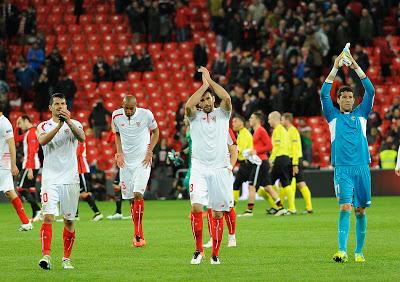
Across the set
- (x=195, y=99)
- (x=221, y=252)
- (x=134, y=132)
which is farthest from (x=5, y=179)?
(x=195, y=99)

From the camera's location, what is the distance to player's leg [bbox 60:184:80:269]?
13719mm

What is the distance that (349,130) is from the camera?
14125 mm

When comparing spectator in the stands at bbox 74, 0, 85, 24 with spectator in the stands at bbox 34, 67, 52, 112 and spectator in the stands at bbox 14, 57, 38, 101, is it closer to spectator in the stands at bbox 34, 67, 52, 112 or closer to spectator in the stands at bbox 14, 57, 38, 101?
spectator in the stands at bbox 14, 57, 38, 101

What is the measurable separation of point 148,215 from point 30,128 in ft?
13.3

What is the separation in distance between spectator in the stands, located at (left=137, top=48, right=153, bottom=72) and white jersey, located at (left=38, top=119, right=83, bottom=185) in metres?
25.6

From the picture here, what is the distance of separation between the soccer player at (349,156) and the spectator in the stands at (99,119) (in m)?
23.2

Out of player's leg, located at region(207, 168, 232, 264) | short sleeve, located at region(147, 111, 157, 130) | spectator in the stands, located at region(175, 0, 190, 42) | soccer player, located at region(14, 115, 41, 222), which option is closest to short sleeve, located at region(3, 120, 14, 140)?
soccer player, located at region(14, 115, 41, 222)

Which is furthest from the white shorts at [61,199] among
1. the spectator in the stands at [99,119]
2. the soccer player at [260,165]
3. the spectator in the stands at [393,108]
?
the spectator in the stands at [99,119]

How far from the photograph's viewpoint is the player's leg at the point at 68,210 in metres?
13.7

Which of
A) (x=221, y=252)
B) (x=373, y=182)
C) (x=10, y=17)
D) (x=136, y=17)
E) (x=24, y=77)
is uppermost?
(x=10, y=17)

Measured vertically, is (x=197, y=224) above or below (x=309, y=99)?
below

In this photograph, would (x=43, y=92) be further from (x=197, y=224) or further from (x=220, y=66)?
(x=197, y=224)

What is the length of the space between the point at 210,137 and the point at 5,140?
7068 mm

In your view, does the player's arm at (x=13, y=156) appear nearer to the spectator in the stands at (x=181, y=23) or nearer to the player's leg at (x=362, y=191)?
the player's leg at (x=362, y=191)
